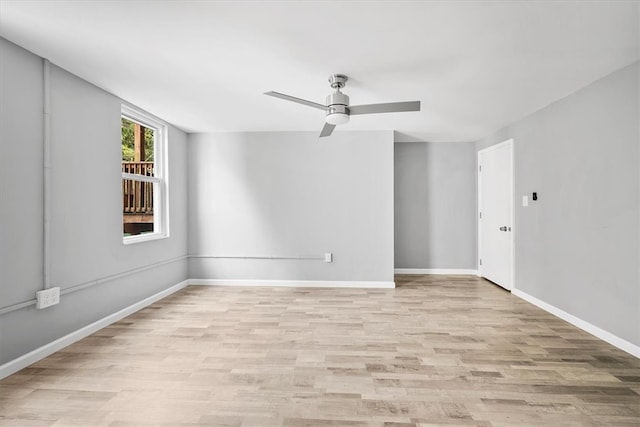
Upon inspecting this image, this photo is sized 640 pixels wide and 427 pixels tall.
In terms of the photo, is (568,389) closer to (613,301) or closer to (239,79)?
(613,301)

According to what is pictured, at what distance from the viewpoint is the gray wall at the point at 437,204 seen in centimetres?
566

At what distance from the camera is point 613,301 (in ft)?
9.04

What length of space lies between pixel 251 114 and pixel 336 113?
1.60 meters

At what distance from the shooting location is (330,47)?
230cm

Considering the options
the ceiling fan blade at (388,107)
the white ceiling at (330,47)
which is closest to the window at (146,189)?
the white ceiling at (330,47)

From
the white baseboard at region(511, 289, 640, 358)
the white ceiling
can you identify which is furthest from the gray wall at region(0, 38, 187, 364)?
the white baseboard at region(511, 289, 640, 358)

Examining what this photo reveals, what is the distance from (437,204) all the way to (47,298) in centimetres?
535

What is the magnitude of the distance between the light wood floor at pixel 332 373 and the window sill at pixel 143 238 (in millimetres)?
828

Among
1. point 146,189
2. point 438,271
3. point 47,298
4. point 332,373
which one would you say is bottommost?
point 332,373

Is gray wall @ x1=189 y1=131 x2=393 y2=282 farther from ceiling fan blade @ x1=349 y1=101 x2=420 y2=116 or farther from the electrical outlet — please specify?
the electrical outlet

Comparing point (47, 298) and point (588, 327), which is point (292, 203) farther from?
point (588, 327)

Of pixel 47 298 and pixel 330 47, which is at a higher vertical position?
pixel 330 47

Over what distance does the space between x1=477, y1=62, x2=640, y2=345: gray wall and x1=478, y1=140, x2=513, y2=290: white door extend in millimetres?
377

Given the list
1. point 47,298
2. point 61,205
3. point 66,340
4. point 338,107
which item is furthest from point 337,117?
point 66,340
